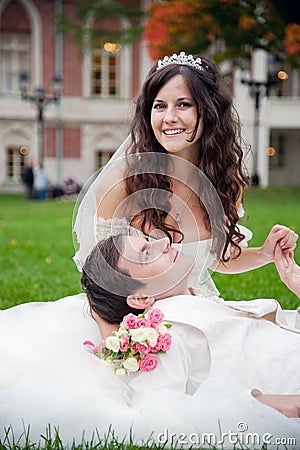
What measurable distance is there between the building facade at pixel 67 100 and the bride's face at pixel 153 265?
2434 cm

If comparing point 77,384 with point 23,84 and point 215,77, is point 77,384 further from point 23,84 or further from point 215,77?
point 23,84

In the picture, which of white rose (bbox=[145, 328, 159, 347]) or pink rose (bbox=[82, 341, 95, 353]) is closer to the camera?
white rose (bbox=[145, 328, 159, 347])

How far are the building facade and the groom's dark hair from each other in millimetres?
24320

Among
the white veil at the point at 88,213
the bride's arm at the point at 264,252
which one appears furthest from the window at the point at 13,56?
the bride's arm at the point at 264,252

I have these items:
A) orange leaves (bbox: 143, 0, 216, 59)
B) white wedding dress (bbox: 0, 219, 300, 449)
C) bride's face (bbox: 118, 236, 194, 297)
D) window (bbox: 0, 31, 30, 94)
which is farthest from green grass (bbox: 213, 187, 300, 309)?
window (bbox: 0, 31, 30, 94)

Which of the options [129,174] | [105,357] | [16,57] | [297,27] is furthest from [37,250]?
[16,57]

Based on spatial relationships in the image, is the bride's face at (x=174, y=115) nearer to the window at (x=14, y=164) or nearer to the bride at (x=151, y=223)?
the bride at (x=151, y=223)

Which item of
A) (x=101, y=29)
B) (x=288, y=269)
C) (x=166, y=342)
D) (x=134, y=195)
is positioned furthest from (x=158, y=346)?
(x=101, y=29)

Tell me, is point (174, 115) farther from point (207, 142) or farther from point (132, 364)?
point (132, 364)

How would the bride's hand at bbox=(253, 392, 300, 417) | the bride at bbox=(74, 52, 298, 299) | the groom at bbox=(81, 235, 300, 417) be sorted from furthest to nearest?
the bride at bbox=(74, 52, 298, 299), the groom at bbox=(81, 235, 300, 417), the bride's hand at bbox=(253, 392, 300, 417)

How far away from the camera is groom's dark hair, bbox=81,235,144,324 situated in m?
2.75

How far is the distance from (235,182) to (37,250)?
457cm

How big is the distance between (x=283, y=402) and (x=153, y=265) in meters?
0.74

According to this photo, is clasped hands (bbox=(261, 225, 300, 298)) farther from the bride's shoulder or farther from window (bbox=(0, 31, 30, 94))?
window (bbox=(0, 31, 30, 94))
